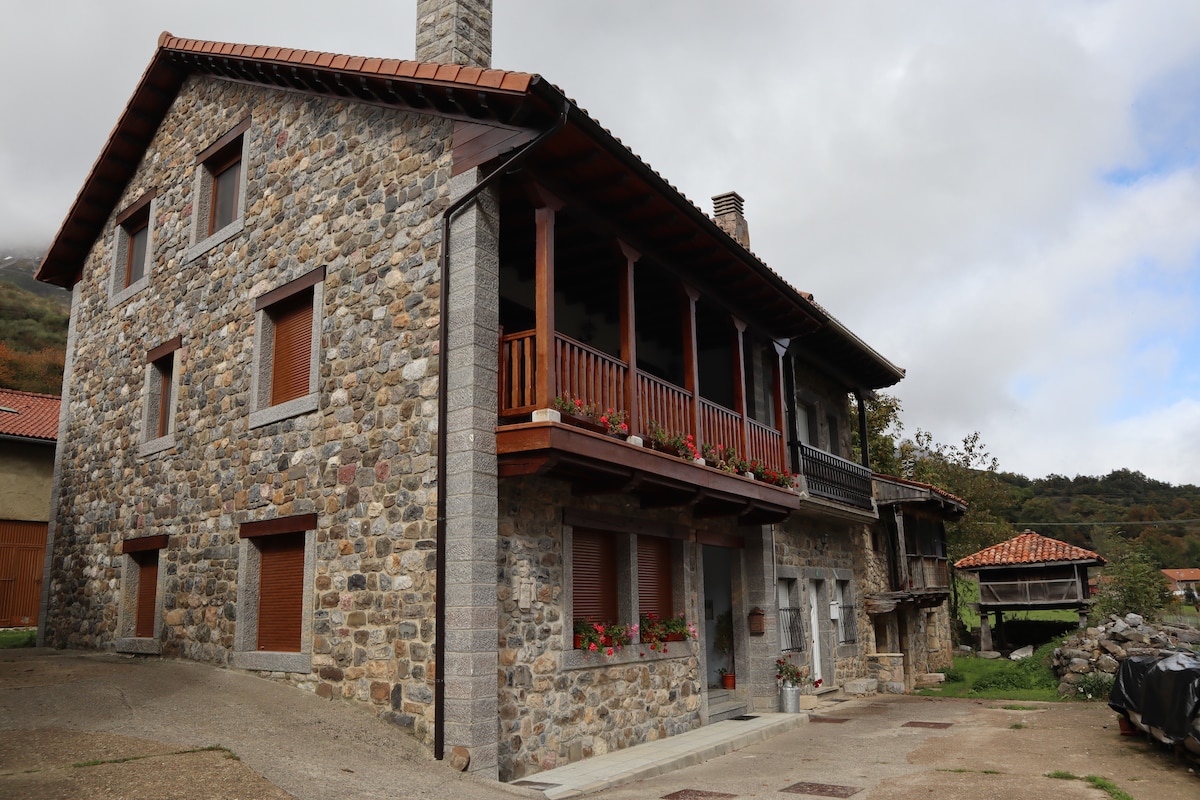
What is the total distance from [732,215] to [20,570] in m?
15.7

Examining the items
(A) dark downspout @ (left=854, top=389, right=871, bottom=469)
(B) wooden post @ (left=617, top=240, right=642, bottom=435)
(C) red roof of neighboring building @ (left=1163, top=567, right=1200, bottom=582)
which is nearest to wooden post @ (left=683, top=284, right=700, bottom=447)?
(B) wooden post @ (left=617, top=240, right=642, bottom=435)

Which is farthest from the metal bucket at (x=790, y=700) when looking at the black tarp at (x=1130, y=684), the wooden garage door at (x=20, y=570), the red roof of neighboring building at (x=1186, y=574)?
the red roof of neighboring building at (x=1186, y=574)

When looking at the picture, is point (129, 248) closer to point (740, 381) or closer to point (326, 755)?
point (740, 381)

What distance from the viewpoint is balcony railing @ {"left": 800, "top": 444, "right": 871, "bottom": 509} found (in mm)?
14664

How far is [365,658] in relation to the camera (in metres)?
8.30

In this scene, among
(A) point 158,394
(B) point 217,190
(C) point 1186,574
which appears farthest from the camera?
(C) point 1186,574

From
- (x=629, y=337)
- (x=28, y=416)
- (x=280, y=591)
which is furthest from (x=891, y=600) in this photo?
(x=28, y=416)

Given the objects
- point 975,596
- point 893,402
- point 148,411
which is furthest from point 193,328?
point 975,596

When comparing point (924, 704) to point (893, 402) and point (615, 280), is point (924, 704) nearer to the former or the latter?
point (615, 280)

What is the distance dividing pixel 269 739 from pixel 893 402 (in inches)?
1002

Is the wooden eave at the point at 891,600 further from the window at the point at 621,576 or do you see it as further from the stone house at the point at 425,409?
the window at the point at 621,576

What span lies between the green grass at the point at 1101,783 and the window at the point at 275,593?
7216 millimetres

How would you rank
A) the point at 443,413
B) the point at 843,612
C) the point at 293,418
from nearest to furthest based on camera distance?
the point at 443,413 → the point at 293,418 → the point at 843,612

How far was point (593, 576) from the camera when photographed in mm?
9812
